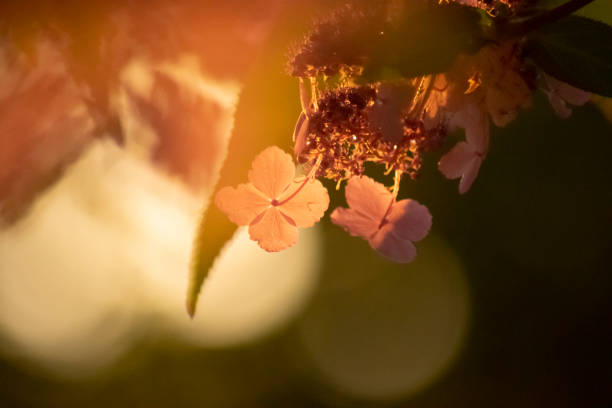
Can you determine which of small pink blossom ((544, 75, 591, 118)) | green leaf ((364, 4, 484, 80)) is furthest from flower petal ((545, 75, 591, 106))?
green leaf ((364, 4, 484, 80))

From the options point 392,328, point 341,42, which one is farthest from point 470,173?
point 392,328

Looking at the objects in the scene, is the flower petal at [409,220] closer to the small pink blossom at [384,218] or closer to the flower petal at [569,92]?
the small pink blossom at [384,218]

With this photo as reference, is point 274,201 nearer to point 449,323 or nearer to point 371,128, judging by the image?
point 371,128

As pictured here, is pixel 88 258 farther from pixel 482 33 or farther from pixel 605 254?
pixel 482 33

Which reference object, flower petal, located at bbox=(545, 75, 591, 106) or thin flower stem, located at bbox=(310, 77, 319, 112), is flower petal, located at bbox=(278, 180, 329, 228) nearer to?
thin flower stem, located at bbox=(310, 77, 319, 112)

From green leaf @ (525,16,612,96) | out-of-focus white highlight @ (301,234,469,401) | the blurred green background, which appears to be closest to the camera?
green leaf @ (525,16,612,96)

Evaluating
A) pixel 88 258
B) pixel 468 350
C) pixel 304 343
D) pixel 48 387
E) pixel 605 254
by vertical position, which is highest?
pixel 605 254

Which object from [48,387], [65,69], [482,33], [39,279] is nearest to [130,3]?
[65,69]

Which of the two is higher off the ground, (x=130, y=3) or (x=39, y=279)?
(x=130, y=3)
